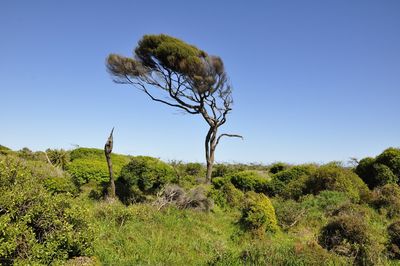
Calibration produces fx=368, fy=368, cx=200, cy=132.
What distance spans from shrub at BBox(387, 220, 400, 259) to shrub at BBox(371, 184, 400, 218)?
4.52m

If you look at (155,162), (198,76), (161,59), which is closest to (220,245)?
(155,162)

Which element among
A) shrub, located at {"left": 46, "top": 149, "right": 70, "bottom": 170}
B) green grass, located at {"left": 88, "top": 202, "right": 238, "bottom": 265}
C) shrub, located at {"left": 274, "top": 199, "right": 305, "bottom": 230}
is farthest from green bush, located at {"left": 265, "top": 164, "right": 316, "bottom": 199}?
shrub, located at {"left": 46, "top": 149, "right": 70, "bottom": 170}

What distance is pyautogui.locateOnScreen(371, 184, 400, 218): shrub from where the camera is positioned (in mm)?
12180

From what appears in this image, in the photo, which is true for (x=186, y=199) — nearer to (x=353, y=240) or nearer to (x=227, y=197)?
(x=227, y=197)

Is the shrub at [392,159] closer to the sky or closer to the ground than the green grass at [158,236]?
closer to the sky

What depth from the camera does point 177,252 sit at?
7.33 meters

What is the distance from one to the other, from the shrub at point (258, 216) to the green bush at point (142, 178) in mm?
5166

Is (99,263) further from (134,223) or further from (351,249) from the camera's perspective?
(351,249)

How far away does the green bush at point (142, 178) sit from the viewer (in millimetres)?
14508

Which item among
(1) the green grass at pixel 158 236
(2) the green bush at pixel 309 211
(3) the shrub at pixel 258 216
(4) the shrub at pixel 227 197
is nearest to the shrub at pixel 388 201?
(2) the green bush at pixel 309 211

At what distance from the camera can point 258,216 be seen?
9.87 m

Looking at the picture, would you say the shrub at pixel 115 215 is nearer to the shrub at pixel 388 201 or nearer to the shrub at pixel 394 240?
the shrub at pixel 394 240

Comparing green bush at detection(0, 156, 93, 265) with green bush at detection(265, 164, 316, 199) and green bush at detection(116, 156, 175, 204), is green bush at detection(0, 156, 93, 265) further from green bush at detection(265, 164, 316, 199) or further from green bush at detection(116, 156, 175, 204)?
green bush at detection(265, 164, 316, 199)

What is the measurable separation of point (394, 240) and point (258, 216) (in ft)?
10.7
